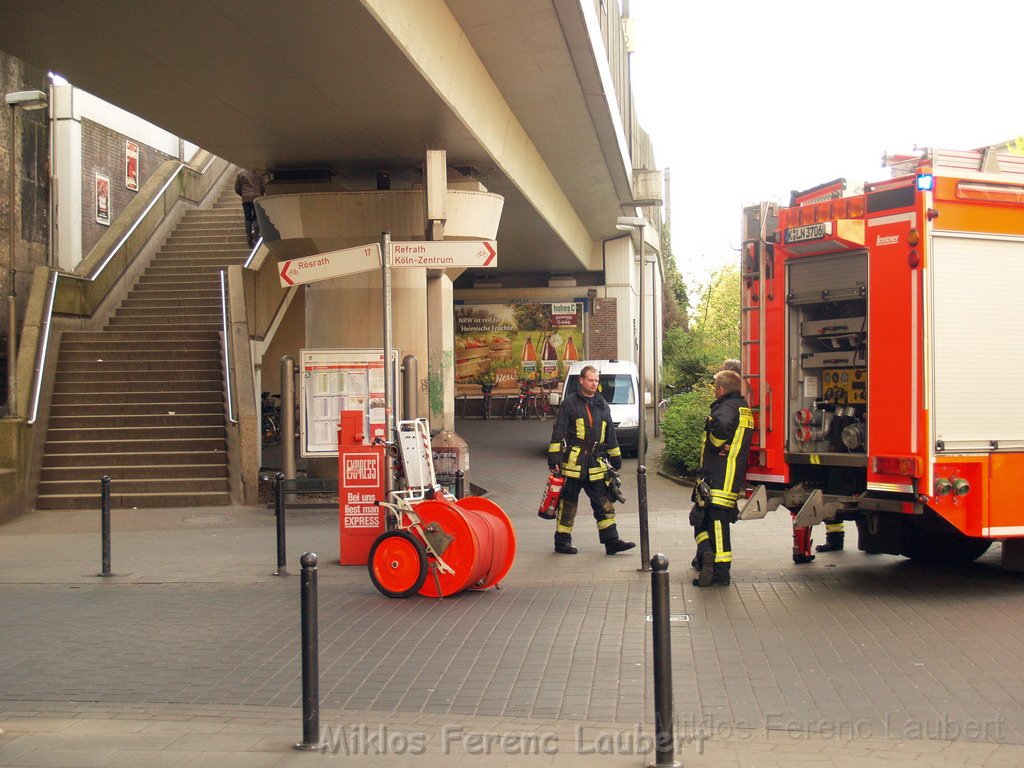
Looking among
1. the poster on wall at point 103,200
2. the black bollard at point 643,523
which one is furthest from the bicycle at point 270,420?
the black bollard at point 643,523

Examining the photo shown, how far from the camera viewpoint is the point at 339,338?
16609 mm

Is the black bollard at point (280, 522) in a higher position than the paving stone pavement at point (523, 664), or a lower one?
higher

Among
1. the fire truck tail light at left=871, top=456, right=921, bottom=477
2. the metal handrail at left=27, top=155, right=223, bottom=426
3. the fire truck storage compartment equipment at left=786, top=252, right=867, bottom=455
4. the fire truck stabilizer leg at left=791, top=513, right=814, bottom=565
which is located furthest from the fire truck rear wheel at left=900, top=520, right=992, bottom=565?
the metal handrail at left=27, top=155, right=223, bottom=426

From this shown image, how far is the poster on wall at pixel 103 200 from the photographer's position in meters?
22.6

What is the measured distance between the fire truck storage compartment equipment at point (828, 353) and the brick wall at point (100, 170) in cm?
1646

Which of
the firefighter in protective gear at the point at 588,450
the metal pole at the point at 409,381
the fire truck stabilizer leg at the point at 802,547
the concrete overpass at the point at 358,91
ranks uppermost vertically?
the concrete overpass at the point at 358,91

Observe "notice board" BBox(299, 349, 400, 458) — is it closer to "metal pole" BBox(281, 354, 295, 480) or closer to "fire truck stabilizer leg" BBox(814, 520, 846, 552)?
"metal pole" BBox(281, 354, 295, 480)

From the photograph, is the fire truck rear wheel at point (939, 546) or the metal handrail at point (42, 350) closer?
the fire truck rear wheel at point (939, 546)

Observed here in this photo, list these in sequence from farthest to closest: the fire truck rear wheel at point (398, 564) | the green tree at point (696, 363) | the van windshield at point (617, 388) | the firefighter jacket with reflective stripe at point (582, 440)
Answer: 1. the van windshield at point (617, 388)
2. the green tree at point (696, 363)
3. the firefighter jacket with reflective stripe at point (582, 440)
4. the fire truck rear wheel at point (398, 564)

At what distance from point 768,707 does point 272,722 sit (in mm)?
2632

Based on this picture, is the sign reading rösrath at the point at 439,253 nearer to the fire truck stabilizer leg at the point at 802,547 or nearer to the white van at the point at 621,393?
the fire truck stabilizer leg at the point at 802,547

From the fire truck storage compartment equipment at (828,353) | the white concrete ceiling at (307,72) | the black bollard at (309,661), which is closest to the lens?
the black bollard at (309,661)

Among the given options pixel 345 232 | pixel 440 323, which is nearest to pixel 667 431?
pixel 440 323

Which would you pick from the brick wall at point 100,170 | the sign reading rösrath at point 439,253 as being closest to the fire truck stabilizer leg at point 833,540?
the sign reading rösrath at point 439,253
